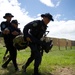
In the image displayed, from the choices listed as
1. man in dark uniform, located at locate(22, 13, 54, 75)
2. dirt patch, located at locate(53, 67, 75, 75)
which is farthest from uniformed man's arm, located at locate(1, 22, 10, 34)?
dirt patch, located at locate(53, 67, 75, 75)

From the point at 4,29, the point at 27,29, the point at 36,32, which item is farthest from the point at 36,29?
the point at 4,29

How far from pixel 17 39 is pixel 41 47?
2.58 ft

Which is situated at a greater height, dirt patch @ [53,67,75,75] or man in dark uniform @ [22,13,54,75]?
man in dark uniform @ [22,13,54,75]

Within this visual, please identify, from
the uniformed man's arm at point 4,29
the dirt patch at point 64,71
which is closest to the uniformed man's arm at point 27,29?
the uniformed man's arm at point 4,29

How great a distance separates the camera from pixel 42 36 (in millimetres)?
8070

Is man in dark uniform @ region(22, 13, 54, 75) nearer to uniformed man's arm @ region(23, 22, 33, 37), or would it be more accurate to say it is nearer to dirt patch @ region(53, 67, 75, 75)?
uniformed man's arm @ region(23, 22, 33, 37)

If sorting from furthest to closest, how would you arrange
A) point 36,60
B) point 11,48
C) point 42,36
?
point 11,48 → point 42,36 → point 36,60

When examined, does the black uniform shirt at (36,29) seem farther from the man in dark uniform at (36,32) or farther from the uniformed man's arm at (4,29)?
the uniformed man's arm at (4,29)

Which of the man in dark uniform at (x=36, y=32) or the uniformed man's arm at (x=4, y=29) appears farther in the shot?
the uniformed man's arm at (x=4, y=29)

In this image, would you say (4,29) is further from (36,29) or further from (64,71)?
(64,71)

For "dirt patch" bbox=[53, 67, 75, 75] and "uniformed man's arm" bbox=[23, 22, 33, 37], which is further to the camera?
"dirt patch" bbox=[53, 67, 75, 75]

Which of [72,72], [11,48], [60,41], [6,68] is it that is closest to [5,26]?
[11,48]

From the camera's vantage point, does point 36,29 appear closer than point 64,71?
A: Yes

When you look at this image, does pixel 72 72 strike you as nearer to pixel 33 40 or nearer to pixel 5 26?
pixel 33 40
